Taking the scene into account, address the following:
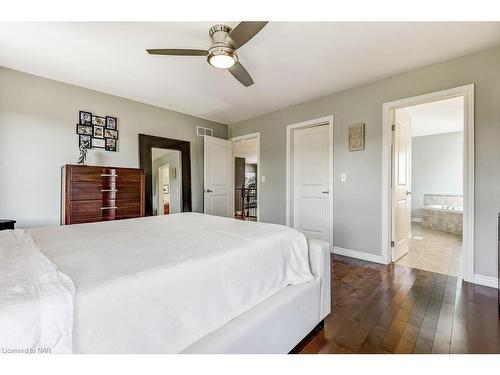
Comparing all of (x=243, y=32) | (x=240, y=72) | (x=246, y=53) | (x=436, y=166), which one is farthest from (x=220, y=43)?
(x=436, y=166)

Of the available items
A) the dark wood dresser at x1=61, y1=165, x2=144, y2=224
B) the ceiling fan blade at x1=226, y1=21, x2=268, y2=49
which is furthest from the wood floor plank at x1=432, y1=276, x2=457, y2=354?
the dark wood dresser at x1=61, y1=165, x2=144, y2=224

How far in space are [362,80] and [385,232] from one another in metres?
1.92

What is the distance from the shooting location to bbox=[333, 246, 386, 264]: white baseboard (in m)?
2.96

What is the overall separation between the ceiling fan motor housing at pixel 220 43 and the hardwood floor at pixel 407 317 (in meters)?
2.07

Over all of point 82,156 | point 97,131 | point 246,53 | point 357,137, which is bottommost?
point 82,156

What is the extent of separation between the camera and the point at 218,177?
453 cm

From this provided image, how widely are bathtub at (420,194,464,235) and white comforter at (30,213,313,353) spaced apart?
190 inches

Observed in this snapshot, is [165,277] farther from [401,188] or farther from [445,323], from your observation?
[401,188]

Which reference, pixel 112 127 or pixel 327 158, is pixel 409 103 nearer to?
pixel 327 158

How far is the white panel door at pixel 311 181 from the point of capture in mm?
3570

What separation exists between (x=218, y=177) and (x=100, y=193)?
2.07 metres

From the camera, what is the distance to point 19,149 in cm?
270

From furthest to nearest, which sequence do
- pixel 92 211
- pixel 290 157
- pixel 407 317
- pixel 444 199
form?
1. pixel 444 199
2. pixel 290 157
3. pixel 92 211
4. pixel 407 317

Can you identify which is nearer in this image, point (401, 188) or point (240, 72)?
point (240, 72)
